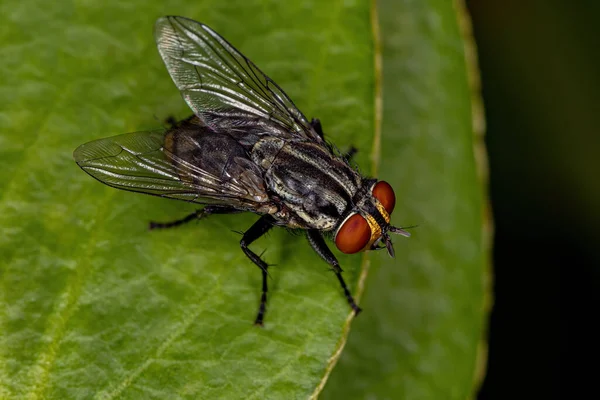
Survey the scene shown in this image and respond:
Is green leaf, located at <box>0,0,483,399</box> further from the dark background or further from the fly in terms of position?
the dark background

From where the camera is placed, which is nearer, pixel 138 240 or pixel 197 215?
pixel 138 240

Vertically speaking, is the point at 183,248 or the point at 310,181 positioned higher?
the point at 310,181

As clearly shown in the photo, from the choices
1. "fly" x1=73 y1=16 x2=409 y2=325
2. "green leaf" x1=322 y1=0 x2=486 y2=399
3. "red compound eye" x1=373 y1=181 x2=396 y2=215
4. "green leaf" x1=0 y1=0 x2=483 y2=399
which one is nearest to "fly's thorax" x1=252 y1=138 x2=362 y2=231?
"fly" x1=73 y1=16 x2=409 y2=325

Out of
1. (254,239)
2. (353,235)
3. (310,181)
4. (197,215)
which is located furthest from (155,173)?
(353,235)

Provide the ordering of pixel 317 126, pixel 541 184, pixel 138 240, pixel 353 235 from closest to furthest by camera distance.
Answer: pixel 138 240, pixel 353 235, pixel 317 126, pixel 541 184

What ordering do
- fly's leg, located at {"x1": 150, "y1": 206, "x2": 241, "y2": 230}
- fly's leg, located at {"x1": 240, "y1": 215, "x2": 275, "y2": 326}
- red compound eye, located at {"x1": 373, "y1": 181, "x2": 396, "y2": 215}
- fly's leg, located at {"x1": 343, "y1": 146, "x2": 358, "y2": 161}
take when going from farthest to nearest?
A: red compound eye, located at {"x1": 373, "y1": 181, "x2": 396, "y2": 215} < fly's leg, located at {"x1": 343, "y1": 146, "x2": 358, "y2": 161} < fly's leg, located at {"x1": 150, "y1": 206, "x2": 241, "y2": 230} < fly's leg, located at {"x1": 240, "y1": 215, "x2": 275, "y2": 326}

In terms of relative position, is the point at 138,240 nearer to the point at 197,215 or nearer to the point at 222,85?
the point at 197,215

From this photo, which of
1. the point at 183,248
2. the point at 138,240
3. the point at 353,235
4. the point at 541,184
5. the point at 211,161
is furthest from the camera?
the point at 541,184

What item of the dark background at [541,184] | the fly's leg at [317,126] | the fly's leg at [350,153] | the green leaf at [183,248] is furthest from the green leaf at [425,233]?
the dark background at [541,184]
